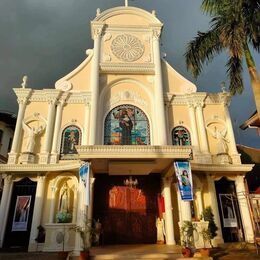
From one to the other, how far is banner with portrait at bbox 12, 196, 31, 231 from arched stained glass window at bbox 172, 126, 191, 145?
27.1 ft

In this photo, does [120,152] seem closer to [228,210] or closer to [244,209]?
[228,210]

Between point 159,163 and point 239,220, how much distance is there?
5.15 m

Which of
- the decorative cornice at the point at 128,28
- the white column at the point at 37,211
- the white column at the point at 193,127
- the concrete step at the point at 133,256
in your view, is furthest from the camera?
the decorative cornice at the point at 128,28

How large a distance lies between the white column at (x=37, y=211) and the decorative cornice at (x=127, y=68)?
7.31 meters

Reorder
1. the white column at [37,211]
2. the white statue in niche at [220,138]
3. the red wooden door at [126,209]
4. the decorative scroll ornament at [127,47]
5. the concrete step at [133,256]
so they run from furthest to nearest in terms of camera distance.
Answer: the decorative scroll ornament at [127,47] < the white statue in niche at [220,138] < the red wooden door at [126,209] < the white column at [37,211] < the concrete step at [133,256]

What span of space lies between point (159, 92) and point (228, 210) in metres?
7.27

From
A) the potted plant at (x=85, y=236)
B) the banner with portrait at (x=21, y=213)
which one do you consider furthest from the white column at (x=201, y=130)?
the banner with portrait at (x=21, y=213)

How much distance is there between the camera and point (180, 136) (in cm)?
1438

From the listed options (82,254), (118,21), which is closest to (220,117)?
(118,21)

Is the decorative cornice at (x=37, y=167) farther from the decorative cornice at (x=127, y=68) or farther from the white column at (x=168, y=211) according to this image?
the decorative cornice at (x=127, y=68)

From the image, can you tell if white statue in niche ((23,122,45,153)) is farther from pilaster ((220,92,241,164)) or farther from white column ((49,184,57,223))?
pilaster ((220,92,241,164))

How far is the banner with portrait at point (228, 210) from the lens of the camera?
12539 mm

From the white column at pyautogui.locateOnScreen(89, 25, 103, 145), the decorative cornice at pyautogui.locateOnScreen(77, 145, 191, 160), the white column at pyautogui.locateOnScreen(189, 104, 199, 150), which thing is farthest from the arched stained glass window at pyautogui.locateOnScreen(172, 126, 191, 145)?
the white column at pyautogui.locateOnScreen(89, 25, 103, 145)

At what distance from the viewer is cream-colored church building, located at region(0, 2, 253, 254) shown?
11695 mm
